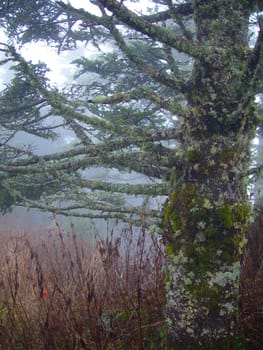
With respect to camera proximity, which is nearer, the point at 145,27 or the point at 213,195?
the point at 145,27

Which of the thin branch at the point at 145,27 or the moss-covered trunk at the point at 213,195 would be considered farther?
the moss-covered trunk at the point at 213,195

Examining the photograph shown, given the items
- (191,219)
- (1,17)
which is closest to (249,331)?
(191,219)

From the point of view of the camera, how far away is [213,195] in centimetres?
205

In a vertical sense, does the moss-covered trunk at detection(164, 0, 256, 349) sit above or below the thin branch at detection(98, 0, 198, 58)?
below

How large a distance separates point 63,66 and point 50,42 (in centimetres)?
3280

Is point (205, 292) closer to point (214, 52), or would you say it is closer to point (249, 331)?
point (249, 331)

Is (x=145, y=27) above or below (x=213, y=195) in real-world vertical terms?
above

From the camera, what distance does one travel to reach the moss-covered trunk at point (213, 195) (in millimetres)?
2037

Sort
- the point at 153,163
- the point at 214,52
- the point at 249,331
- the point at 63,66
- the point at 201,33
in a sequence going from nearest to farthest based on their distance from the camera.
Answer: the point at 214,52
the point at 201,33
the point at 153,163
the point at 249,331
the point at 63,66

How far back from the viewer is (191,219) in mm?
2070

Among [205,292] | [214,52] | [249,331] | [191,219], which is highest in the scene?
[214,52]

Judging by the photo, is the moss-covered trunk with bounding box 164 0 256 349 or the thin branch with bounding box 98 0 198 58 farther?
the moss-covered trunk with bounding box 164 0 256 349

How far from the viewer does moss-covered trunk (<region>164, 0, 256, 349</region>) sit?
2.04 m

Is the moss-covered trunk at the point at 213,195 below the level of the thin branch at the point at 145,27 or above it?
below
